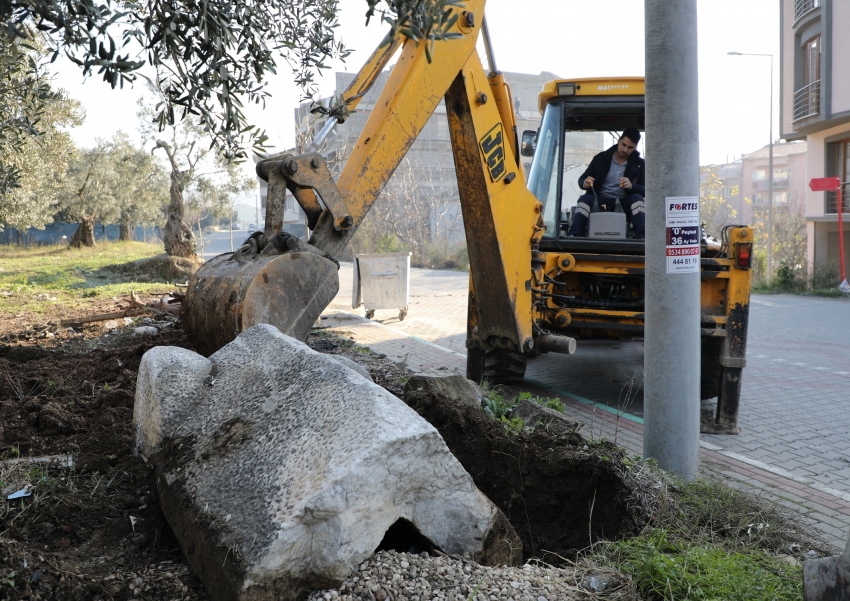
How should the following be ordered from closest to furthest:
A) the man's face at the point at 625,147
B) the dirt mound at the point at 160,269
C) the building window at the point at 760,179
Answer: the man's face at the point at 625,147 → the dirt mound at the point at 160,269 → the building window at the point at 760,179

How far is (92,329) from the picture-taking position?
9484mm

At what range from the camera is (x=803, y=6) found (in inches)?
923

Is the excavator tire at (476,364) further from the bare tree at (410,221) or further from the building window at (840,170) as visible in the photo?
the bare tree at (410,221)

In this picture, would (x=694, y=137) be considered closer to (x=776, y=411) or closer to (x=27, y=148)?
(x=776, y=411)

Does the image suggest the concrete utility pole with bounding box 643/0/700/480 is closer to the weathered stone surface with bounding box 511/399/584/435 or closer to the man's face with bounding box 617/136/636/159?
the weathered stone surface with bounding box 511/399/584/435

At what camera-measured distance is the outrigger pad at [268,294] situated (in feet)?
14.1

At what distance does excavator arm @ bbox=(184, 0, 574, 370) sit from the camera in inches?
174

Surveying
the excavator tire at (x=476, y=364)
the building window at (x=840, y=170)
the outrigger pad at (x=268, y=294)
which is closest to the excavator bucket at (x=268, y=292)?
the outrigger pad at (x=268, y=294)

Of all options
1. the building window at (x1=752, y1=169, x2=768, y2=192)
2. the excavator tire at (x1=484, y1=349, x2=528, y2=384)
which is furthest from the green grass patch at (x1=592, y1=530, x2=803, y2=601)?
the building window at (x1=752, y1=169, x2=768, y2=192)

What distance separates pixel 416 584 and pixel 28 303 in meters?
12.5

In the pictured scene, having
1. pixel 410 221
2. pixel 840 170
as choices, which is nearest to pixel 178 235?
pixel 410 221

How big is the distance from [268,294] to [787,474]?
12.6 ft

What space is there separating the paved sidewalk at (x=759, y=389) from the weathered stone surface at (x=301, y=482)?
2.30 metres

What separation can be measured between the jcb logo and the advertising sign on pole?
1891 mm
